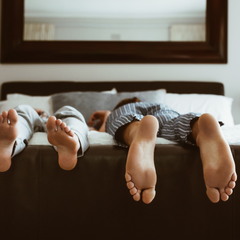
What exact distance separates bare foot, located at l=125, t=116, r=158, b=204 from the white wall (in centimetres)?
167

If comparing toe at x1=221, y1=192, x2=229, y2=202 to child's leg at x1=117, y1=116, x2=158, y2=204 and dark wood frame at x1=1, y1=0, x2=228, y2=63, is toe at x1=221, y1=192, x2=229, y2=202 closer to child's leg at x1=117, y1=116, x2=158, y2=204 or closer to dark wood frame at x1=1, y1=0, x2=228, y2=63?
child's leg at x1=117, y1=116, x2=158, y2=204

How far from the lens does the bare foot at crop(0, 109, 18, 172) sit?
0.78 meters

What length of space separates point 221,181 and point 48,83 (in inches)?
75.4

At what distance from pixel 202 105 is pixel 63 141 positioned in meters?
1.45

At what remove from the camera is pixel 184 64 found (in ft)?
8.05

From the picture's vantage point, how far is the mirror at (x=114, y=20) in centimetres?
238

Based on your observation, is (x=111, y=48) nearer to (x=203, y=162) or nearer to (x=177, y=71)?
(x=177, y=71)

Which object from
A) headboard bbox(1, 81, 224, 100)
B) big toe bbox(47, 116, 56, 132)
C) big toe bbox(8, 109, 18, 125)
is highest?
headboard bbox(1, 81, 224, 100)

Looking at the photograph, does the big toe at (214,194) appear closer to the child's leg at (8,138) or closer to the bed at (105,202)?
A: the bed at (105,202)

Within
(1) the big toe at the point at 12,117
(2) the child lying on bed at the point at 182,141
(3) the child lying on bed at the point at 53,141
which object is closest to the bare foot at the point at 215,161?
(2) the child lying on bed at the point at 182,141

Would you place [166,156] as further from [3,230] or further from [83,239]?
[3,230]

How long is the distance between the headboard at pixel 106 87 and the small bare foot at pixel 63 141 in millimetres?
1511

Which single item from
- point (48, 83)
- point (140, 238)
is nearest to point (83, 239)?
point (140, 238)

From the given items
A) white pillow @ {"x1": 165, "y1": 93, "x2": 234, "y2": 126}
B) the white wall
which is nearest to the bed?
white pillow @ {"x1": 165, "y1": 93, "x2": 234, "y2": 126}
